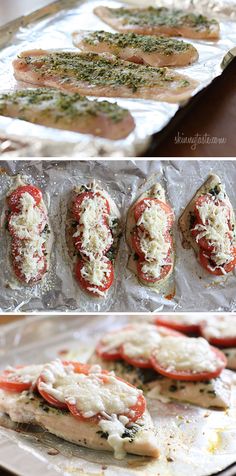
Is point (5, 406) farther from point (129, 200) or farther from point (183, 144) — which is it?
point (183, 144)

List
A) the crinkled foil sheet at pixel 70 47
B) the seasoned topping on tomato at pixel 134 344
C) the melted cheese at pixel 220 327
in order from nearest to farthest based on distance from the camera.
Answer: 1. the crinkled foil sheet at pixel 70 47
2. the seasoned topping on tomato at pixel 134 344
3. the melted cheese at pixel 220 327

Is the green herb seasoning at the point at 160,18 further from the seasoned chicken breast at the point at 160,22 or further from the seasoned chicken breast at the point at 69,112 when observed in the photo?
the seasoned chicken breast at the point at 69,112

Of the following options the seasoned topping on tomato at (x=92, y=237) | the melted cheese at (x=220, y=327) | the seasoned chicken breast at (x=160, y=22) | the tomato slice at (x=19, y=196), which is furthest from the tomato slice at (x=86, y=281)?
the seasoned chicken breast at (x=160, y=22)

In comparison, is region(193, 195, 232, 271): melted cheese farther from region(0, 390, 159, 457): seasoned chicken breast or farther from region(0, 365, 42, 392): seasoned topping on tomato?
region(0, 365, 42, 392): seasoned topping on tomato

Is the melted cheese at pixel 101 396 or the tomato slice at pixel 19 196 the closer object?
the melted cheese at pixel 101 396

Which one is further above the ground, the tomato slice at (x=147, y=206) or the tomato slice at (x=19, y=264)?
the tomato slice at (x=147, y=206)

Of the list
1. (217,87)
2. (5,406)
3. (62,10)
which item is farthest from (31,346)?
(62,10)

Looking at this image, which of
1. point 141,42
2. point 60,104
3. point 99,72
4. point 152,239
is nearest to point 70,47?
point 141,42
